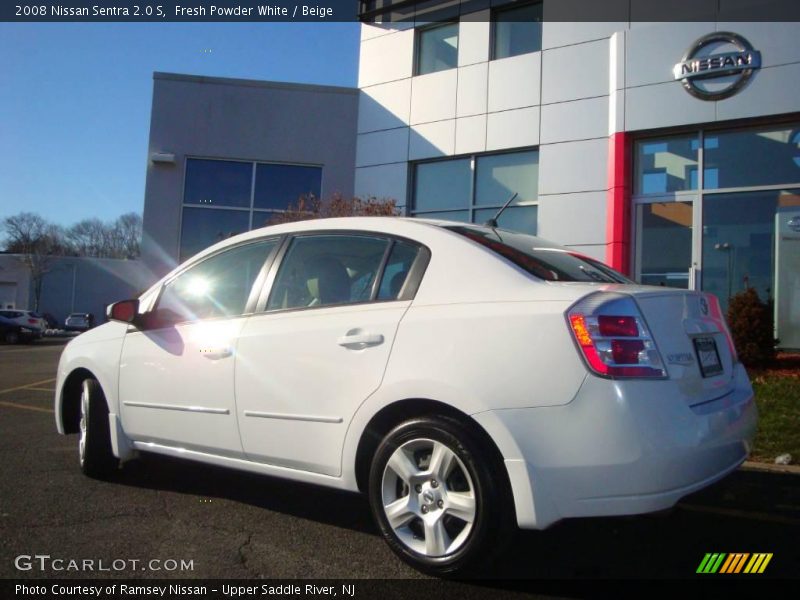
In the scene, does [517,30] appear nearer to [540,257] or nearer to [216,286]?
[216,286]

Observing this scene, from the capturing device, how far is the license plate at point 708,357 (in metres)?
2.84

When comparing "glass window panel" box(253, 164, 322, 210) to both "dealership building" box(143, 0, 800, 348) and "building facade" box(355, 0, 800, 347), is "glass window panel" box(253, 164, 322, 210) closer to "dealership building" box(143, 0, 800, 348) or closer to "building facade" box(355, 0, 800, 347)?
"dealership building" box(143, 0, 800, 348)

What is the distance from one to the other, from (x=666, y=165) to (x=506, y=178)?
2884 millimetres

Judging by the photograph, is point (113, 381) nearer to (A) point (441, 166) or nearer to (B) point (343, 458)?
(B) point (343, 458)

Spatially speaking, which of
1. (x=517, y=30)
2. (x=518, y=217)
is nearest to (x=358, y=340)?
(x=518, y=217)

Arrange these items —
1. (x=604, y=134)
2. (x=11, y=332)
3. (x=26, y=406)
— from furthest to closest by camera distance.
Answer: (x=11, y=332), (x=604, y=134), (x=26, y=406)

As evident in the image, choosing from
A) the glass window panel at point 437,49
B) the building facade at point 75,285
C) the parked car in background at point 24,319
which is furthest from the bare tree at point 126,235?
the glass window panel at point 437,49

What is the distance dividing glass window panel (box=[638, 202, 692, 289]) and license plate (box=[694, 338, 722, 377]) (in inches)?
308

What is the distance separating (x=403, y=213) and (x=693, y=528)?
33.4 ft

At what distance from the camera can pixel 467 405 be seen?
271cm

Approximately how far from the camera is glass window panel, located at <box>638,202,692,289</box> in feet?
34.1

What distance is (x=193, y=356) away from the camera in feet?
12.4

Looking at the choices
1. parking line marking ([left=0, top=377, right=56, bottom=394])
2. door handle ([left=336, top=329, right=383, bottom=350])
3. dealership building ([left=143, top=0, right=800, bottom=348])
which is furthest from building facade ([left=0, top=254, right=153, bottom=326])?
door handle ([left=336, top=329, right=383, bottom=350])

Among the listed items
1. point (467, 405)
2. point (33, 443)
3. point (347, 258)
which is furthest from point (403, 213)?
point (467, 405)
